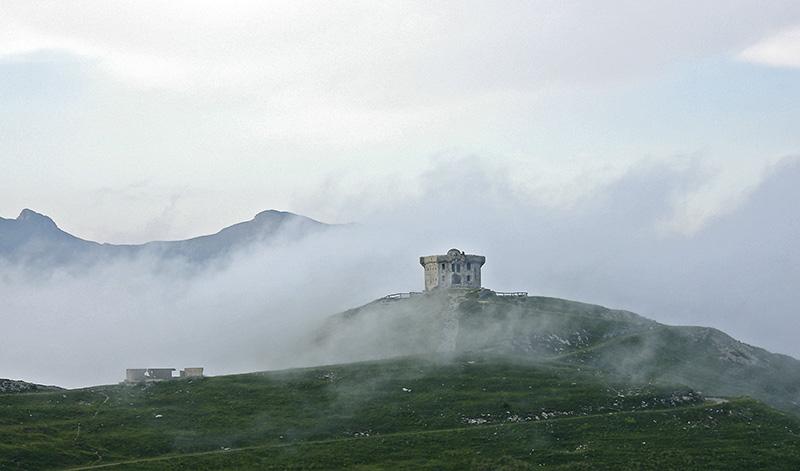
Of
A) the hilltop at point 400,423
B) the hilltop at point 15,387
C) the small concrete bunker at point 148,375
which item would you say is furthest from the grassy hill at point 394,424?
the small concrete bunker at point 148,375

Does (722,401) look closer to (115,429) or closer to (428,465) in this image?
(428,465)

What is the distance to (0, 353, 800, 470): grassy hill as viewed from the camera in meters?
127

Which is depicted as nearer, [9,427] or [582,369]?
[9,427]

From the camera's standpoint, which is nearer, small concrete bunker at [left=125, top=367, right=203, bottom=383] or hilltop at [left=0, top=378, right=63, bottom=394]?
hilltop at [left=0, top=378, right=63, bottom=394]

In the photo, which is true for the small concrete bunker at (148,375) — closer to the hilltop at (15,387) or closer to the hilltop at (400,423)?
the hilltop at (400,423)

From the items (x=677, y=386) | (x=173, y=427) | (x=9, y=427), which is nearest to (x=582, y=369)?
(x=677, y=386)

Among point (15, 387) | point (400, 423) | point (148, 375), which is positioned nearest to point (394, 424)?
point (400, 423)

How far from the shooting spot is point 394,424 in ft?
469

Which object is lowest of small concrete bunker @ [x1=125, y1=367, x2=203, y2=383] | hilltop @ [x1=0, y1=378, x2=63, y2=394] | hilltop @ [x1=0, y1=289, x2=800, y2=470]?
hilltop @ [x1=0, y1=289, x2=800, y2=470]

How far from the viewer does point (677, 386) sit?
165 metres

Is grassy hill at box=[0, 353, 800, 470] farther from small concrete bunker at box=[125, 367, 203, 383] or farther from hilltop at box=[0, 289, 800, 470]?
small concrete bunker at box=[125, 367, 203, 383]

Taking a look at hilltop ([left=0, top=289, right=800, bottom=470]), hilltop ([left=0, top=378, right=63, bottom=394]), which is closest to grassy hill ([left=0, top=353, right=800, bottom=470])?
hilltop ([left=0, top=289, right=800, bottom=470])

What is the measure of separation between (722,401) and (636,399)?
45.1 ft

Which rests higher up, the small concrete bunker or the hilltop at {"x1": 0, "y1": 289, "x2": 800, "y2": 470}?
the small concrete bunker
